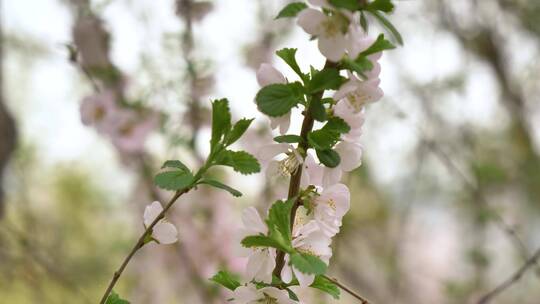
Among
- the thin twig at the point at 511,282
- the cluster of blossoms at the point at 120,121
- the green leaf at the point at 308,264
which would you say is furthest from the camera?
the cluster of blossoms at the point at 120,121

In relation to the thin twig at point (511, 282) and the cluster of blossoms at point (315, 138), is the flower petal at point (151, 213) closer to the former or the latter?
the cluster of blossoms at point (315, 138)

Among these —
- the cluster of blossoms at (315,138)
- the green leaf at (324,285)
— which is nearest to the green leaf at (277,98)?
the cluster of blossoms at (315,138)

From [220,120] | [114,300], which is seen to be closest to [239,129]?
[220,120]

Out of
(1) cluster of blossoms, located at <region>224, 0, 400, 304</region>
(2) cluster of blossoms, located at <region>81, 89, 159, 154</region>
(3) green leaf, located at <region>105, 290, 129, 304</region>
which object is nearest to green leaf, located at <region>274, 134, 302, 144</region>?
(1) cluster of blossoms, located at <region>224, 0, 400, 304</region>

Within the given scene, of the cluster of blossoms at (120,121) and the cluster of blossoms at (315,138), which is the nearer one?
the cluster of blossoms at (315,138)

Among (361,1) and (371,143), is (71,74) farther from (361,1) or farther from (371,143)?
(361,1)

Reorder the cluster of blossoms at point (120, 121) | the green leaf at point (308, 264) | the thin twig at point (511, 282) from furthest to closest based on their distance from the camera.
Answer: the cluster of blossoms at point (120, 121), the thin twig at point (511, 282), the green leaf at point (308, 264)

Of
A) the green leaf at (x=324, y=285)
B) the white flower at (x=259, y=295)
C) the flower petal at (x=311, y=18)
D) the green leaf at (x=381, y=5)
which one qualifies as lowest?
the white flower at (x=259, y=295)
